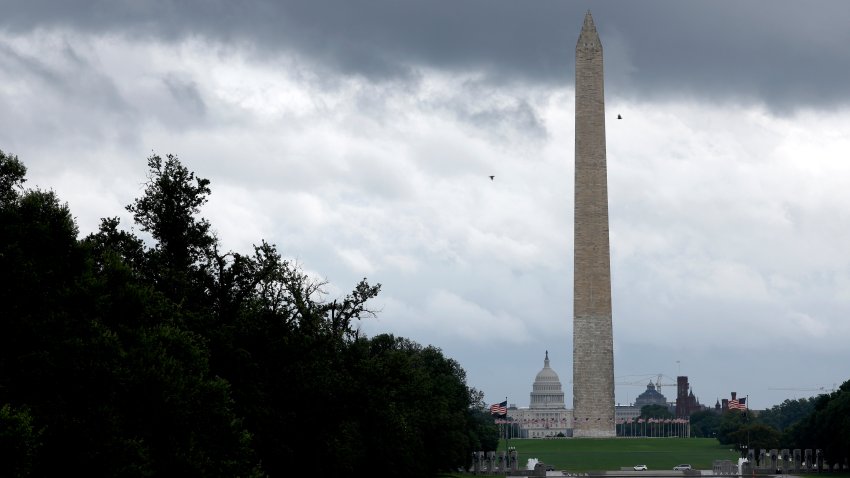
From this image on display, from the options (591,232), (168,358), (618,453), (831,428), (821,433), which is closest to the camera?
(168,358)

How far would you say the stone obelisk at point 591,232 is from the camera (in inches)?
4387

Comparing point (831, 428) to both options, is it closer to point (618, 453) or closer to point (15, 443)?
point (618, 453)

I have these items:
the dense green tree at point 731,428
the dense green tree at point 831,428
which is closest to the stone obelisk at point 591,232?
the dense green tree at point 731,428

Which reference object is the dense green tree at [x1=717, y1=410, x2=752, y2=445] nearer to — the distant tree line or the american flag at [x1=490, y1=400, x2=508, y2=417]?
the distant tree line

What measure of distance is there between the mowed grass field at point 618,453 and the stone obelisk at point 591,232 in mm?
5100

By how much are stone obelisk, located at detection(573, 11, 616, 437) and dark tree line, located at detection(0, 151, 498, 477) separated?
53.8m

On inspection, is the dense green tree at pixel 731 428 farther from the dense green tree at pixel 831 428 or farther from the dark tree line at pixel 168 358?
the dark tree line at pixel 168 358

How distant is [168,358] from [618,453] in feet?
247

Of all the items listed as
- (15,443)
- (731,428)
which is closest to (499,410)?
(731,428)

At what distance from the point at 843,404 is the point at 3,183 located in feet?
198

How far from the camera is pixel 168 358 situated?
1426 inches

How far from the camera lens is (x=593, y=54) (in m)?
112

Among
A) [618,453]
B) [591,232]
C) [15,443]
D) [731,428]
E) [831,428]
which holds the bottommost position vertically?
[15,443]

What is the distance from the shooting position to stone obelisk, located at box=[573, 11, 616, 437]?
111438mm
